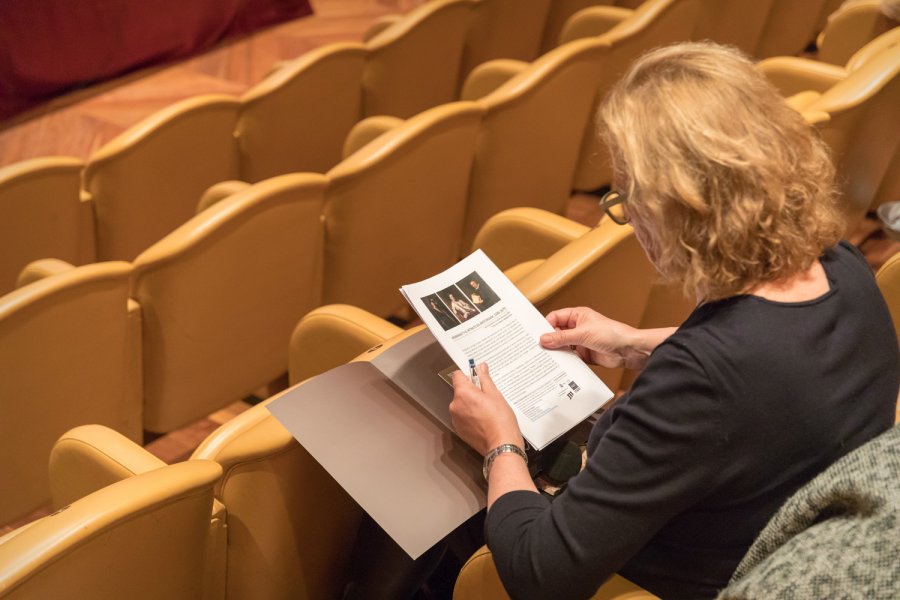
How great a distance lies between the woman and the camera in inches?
15.1

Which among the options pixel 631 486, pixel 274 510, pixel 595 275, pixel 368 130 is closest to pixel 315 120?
pixel 368 130

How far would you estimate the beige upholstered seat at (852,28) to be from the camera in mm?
1155

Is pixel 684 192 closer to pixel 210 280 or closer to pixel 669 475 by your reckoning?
pixel 669 475

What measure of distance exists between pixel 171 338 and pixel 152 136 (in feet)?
0.81

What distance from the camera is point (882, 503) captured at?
312mm

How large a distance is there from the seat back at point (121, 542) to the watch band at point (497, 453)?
0.42 feet

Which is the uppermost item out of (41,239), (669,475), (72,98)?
(669,475)

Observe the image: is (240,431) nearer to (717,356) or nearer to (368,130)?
(717,356)

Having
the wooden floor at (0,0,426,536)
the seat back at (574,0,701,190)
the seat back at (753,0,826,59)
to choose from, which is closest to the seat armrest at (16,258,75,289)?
the seat back at (574,0,701,190)

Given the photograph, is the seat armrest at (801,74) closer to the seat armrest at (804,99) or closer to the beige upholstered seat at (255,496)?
the seat armrest at (804,99)

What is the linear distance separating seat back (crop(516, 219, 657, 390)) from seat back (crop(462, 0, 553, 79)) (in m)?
0.73

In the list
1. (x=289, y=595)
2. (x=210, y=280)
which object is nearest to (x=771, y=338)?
(x=289, y=595)

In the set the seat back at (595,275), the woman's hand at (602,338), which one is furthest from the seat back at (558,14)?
the woman's hand at (602,338)

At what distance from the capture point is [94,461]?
0.50 meters
